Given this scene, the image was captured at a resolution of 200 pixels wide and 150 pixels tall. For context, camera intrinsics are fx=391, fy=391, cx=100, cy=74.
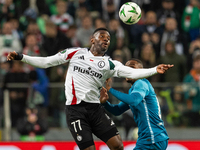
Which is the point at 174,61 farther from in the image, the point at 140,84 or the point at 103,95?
the point at 140,84

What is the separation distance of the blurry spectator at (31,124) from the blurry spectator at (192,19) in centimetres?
572

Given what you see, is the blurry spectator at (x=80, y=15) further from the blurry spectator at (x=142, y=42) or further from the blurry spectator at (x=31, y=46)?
the blurry spectator at (x=31, y=46)

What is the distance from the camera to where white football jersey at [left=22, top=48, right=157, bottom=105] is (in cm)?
602

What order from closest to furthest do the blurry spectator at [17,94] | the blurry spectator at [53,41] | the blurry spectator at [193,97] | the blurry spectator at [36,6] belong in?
the blurry spectator at [17,94], the blurry spectator at [193,97], the blurry spectator at [53,41], the blurry spectator at [36,6]

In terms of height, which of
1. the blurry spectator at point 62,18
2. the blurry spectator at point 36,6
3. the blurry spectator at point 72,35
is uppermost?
the blurry spectator at point 36,6

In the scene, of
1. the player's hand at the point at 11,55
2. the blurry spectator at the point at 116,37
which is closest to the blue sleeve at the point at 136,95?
the player's hand at the point at 11,55

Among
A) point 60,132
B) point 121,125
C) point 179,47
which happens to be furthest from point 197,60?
point 60,132

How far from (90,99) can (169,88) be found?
4.27m

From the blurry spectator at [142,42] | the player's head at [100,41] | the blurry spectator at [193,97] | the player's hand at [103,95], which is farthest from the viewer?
the blurry spectator at [142,42]

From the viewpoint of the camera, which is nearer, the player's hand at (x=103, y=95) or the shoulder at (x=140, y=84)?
the shoulder at (x=140, y=84)

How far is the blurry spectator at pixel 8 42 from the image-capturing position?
35.1 ft

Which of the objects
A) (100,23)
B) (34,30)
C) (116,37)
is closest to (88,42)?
(100,23)

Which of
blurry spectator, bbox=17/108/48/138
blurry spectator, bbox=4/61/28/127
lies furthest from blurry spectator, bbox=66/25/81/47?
blurry spectator, bbox=17/108/48/138

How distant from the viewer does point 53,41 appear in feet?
36.3
